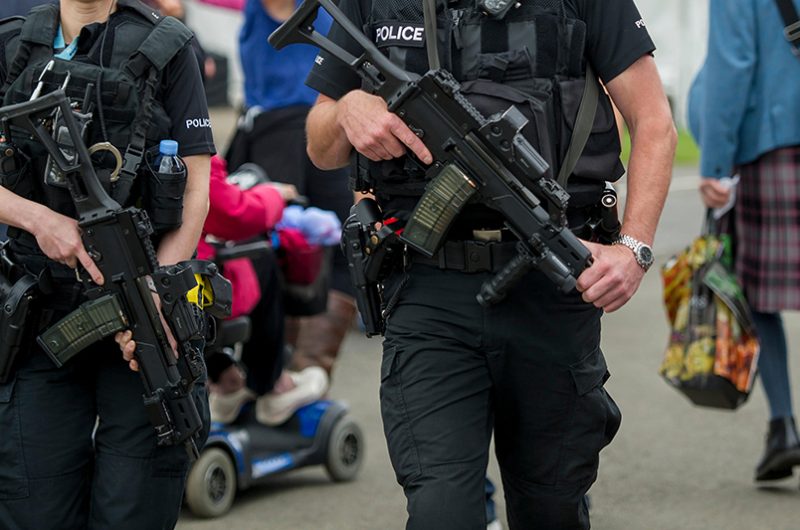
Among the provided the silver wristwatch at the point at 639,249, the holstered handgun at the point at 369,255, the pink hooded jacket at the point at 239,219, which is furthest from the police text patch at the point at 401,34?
the pink hooded jacket at the point at 239,219

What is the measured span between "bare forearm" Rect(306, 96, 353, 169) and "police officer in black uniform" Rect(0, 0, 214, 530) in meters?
0.32

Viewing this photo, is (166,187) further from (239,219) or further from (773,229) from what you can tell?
(773,229)

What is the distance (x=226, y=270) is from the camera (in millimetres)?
5363

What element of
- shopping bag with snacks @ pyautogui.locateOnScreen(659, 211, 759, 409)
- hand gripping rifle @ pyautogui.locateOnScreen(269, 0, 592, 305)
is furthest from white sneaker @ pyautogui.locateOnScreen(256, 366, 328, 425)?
hand gripping rifle @ pyautogui.locateOnScreen(269, 0, 592, 305)

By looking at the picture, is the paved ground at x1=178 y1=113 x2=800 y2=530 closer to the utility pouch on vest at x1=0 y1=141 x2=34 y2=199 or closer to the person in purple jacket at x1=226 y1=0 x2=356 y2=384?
the person in purple jacket at x1=226 y1=0 x2=356 y2=384

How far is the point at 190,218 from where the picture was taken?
3852 mm

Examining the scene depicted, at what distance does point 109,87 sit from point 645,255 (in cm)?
137

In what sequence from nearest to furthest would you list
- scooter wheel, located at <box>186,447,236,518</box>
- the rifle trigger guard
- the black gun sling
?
the rifle trigger guard
scooter wheel, located at <box>186,447,236,518</box>
the black gun sling

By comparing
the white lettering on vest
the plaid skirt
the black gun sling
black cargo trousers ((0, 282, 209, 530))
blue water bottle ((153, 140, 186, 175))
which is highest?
the white lettering on vest

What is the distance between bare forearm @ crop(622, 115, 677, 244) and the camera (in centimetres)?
366

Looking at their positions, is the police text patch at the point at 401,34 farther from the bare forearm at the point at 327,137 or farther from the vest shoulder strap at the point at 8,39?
the vest shoulder strap at the point at 8,39

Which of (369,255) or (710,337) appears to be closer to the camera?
(369,255)

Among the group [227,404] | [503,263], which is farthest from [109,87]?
[227,404]

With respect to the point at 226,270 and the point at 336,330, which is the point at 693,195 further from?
the point at 226,270
